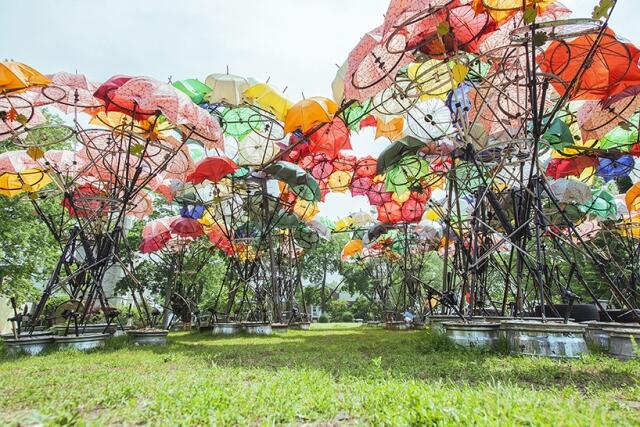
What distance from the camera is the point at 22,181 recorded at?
8.21 m

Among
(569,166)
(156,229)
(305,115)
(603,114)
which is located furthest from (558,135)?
(156,229)

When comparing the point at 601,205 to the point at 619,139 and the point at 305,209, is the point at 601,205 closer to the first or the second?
the point at 619,139

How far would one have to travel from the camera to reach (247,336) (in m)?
8.95

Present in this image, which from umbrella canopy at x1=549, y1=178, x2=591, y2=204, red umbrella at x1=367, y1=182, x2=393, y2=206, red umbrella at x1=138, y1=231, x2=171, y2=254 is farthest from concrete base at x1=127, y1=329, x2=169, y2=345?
umbrella canopy at x1=549, y1=178, x2=591, y2=204

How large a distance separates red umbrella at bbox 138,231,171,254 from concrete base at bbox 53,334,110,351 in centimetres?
728

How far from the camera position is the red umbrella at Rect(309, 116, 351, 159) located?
9.73 metres

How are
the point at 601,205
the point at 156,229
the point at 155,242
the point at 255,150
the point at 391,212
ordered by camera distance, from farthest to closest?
1. the point at 155,242
2. the point at 391,212
3. the point at 156,229
4. the point at 255,150
5. the point at 601,205

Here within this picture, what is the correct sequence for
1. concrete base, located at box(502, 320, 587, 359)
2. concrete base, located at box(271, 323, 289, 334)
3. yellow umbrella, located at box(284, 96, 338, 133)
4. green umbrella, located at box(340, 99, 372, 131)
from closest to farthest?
concrete base, located at box(502, 320, 587, 359) < yellow umbrella, located at box(284, 96, 338, 133) < green umbrella, located at box(340, 99, 372, 131) < concrete base, located at box(271, 323, 289, 334)

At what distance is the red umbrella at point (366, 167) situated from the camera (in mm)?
11664

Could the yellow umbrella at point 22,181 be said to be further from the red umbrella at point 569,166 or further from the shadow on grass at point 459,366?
the red umbrella at point 569,166

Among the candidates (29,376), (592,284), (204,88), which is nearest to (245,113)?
(204,88)

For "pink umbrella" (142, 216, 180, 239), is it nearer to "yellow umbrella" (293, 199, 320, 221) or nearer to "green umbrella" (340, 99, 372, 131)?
"yellow umbrella" (293, 199, 320, 221)

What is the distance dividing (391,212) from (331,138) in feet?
15.5

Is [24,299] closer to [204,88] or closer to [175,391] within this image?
[204,88]
